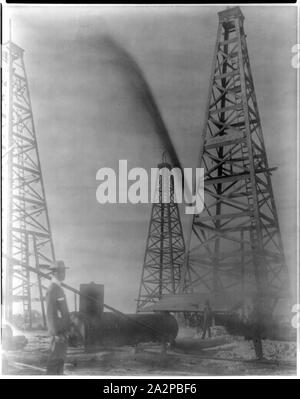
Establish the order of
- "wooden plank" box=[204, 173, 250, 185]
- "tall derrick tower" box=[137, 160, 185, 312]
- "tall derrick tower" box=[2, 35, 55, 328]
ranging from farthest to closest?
1. "tall derrick tower" box=[137, 160, 185, 312]
2. "wooden plank" box=[204, 173, 250, 185]
3. "tall derrick tower" box=[2, 35, 55, 328]

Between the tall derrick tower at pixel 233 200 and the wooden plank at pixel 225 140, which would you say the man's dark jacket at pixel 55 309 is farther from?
the wooden plank at pixel 225 140

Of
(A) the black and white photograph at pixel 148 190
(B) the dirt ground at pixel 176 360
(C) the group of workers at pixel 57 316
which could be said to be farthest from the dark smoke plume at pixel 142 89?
(C) the group of workers at pixel 57 316

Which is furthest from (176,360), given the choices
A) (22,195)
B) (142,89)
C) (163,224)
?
(142,89)

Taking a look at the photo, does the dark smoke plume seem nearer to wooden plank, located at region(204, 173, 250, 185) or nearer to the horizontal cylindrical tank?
wooden plank, located at region(204, 173, 250, 185)

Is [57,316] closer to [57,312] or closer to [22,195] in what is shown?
[57,312]

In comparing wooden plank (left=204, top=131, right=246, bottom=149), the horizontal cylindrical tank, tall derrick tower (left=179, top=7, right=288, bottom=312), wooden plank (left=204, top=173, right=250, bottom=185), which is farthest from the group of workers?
wooden plank (left=204, top=131, right=246, bottom=149)
